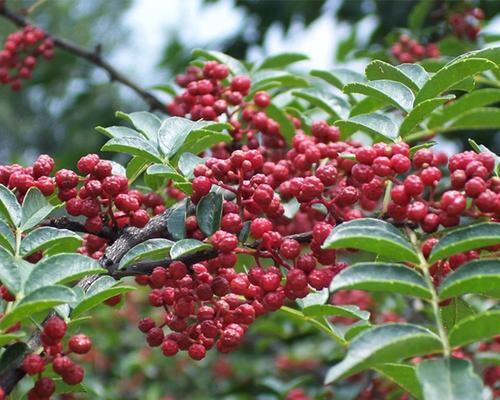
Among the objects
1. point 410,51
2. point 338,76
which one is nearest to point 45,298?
point 338,76

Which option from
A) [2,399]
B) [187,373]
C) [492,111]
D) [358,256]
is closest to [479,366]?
[358,256]

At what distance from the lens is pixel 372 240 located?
121cm

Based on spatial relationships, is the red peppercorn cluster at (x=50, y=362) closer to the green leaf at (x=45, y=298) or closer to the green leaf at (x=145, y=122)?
the green leaf at (x=45, y=298)

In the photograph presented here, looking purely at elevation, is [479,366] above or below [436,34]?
below

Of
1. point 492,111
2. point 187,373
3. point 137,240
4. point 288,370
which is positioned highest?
point 492,111

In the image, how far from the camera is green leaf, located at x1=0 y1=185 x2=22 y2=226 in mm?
1453

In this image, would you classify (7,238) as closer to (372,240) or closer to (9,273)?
(9,273)

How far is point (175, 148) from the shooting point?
5.37 feet

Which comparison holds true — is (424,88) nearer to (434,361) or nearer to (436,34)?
(434,361)

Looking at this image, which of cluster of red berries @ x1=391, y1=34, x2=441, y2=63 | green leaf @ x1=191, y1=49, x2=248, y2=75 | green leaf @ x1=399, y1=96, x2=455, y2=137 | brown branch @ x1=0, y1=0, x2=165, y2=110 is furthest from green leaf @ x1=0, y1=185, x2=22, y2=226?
cluster of red berries @ x1=391, y1=34, x2=441, y2=63

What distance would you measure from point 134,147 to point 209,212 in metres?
0.21

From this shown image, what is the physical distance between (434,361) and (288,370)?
2.70 m

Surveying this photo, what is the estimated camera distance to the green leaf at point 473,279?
116 centimetres

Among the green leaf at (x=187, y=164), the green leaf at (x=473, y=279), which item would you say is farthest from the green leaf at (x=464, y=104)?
the green leaf at (x=473, y=279)
